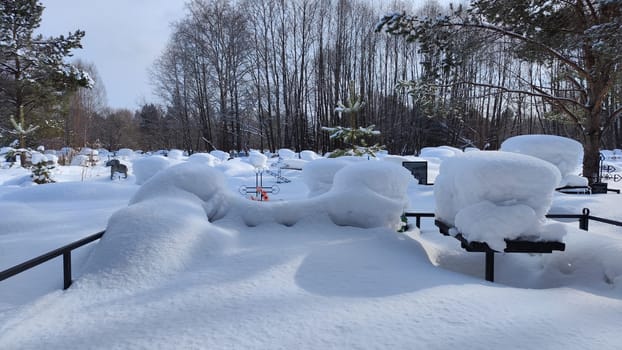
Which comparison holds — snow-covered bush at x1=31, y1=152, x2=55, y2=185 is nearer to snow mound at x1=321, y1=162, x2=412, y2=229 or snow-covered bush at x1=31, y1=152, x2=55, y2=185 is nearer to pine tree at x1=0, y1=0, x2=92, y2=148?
pine tree at x1=0, y1=0, x2=92, y2=148

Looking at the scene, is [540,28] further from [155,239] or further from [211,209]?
[155,239]

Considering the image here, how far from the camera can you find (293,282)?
10.2 feet

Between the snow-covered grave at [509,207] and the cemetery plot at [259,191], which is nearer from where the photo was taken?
the snow-covered grave at [509,207]

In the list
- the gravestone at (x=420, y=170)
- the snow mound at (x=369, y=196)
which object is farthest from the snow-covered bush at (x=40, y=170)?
the gravestone at (x=420, y=170)

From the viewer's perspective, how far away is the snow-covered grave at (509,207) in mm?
3822

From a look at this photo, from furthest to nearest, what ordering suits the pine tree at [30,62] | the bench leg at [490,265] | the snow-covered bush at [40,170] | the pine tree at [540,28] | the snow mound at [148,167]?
the pine tree at [30,62], the snow-covered bush at [40,170], the snow mound at [148,167], the pine tree at [540,28], the bench leg at [490,265]

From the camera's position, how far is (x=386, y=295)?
2932 mm

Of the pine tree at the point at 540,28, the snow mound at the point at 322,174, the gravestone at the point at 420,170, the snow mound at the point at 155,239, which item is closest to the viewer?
the snow mound at the point at 155,239

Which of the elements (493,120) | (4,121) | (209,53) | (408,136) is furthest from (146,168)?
(493,120)

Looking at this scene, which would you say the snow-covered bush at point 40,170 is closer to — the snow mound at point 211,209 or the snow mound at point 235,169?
the snow mound at point 235,169

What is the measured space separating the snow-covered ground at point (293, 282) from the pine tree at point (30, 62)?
12.4 meters

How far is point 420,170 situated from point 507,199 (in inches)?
392

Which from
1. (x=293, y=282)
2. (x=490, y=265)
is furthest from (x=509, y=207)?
(x=293, y=282)

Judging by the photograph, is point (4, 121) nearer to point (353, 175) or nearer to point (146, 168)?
point (146, 168)
